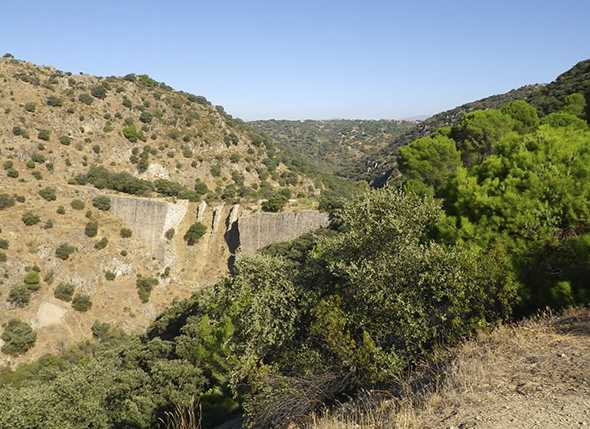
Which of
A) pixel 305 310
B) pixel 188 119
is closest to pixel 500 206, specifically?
pixel 305 310

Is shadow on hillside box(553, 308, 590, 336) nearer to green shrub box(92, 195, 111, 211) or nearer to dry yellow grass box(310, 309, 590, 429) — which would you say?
dry yellow grass box(310, 309, 590, 429)

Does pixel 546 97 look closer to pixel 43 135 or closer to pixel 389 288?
pixel 389 288

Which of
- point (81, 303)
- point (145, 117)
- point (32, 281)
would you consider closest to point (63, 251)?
point (32, 281)

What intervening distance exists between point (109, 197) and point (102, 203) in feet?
2.48

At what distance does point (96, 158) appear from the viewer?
44.8 m

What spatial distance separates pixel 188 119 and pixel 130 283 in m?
26.3

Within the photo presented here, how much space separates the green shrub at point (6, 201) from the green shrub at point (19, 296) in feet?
Result: 25.2

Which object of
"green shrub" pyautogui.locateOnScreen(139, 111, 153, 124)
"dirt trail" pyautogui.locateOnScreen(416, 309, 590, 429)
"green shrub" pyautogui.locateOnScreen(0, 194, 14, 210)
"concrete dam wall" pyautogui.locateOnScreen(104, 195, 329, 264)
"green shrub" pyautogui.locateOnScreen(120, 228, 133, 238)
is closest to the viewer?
"dirt trail" pyautogui.locateOnScreen(416, 309, 590, 429)

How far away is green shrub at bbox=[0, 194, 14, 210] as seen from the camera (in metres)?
33.2

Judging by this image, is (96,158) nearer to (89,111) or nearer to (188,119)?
(89,111)

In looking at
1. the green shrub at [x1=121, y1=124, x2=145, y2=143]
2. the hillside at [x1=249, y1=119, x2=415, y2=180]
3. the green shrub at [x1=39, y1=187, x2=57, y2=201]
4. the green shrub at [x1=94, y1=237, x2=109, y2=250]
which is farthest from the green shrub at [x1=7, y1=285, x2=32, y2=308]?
the hillside at [x1=249, y1=119, x2=415, y2=180]

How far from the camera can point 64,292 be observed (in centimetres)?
3058

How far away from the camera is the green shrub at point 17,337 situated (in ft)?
86.4

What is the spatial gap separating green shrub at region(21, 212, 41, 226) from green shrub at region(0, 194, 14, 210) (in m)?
1.71
